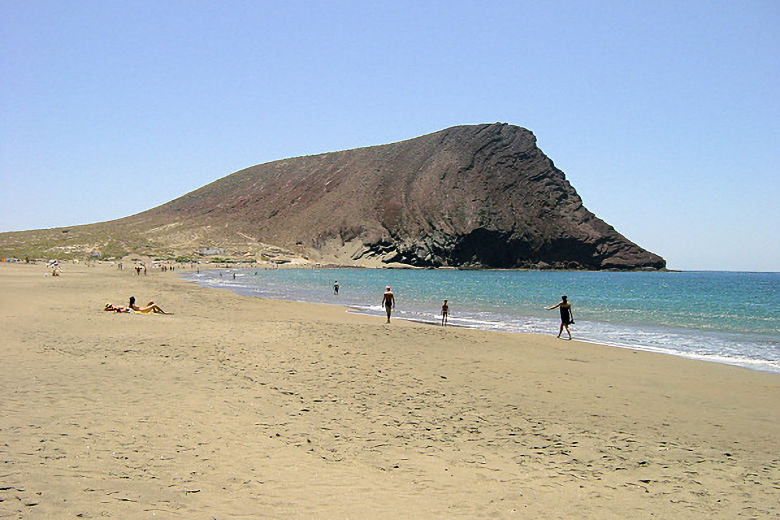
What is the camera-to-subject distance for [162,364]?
1045 centimetres

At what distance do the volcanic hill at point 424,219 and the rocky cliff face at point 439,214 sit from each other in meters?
0.28

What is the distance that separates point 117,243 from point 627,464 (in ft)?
424

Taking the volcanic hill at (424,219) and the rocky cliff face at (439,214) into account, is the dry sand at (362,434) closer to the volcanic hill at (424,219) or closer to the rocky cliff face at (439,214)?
the volcanic hill at (424,219)

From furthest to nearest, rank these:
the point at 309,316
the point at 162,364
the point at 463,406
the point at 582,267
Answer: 1. the point at 582,267
2. the point at 309,316
3. the point at 162,364
4. the point at 463,406

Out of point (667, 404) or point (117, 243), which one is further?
point (117, 243)

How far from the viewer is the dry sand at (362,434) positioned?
4898mm

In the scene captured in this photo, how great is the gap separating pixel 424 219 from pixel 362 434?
13904 cm

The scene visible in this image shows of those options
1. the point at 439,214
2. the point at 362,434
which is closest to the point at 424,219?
the point at 439,214

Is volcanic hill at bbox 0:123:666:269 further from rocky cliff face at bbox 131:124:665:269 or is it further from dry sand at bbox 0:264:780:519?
dry sand at bbox 0:264:780:519

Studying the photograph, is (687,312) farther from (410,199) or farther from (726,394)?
(410,199)

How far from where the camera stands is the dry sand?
490 cm

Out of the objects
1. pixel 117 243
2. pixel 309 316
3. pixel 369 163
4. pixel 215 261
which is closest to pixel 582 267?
pixel 369 163

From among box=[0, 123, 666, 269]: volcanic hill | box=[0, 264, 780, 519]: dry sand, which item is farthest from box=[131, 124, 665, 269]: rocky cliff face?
box=[0, 264, 780, 519]: dry sand

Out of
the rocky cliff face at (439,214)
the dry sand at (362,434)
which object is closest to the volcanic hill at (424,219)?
the rocky cliff face at (439,214)
